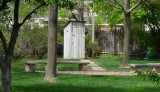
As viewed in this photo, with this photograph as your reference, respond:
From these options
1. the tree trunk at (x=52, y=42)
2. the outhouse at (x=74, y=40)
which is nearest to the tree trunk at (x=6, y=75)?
the tree trunk at (x=52, y=42)

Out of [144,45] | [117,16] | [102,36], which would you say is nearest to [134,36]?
[144,45]

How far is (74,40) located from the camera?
19609 millimetres

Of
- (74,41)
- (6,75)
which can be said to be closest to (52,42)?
(6,75)

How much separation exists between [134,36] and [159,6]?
376cm

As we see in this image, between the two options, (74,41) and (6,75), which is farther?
(74,41)

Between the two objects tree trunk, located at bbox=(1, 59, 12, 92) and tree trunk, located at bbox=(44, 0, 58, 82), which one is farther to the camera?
tree trunk, located at bbox=(44, 0, 58, 82)

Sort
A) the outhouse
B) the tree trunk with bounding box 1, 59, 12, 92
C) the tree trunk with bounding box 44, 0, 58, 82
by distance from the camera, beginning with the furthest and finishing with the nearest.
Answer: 1. the outhouse
2. the tree trunk with bounding box 44, 0, 58, 82
3. the tree trunk with bounding box 1, 59, 12, 92

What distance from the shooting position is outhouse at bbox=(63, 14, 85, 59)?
1944 cm

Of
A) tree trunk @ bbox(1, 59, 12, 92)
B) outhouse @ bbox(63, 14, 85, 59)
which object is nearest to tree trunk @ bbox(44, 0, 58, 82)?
tree trunk @ bbox(1, 59, 12, 92)

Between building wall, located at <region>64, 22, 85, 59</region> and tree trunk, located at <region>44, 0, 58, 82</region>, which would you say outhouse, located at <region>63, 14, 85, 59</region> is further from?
tree trunk, located at <region>44, 0, 58, 82</region>

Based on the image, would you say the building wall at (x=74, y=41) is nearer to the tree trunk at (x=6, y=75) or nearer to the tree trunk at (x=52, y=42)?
the tree trunk at (x=52, y=42)

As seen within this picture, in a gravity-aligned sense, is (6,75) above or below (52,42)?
below

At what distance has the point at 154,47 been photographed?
2128cm

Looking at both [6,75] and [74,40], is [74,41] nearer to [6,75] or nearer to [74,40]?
[74,40]
